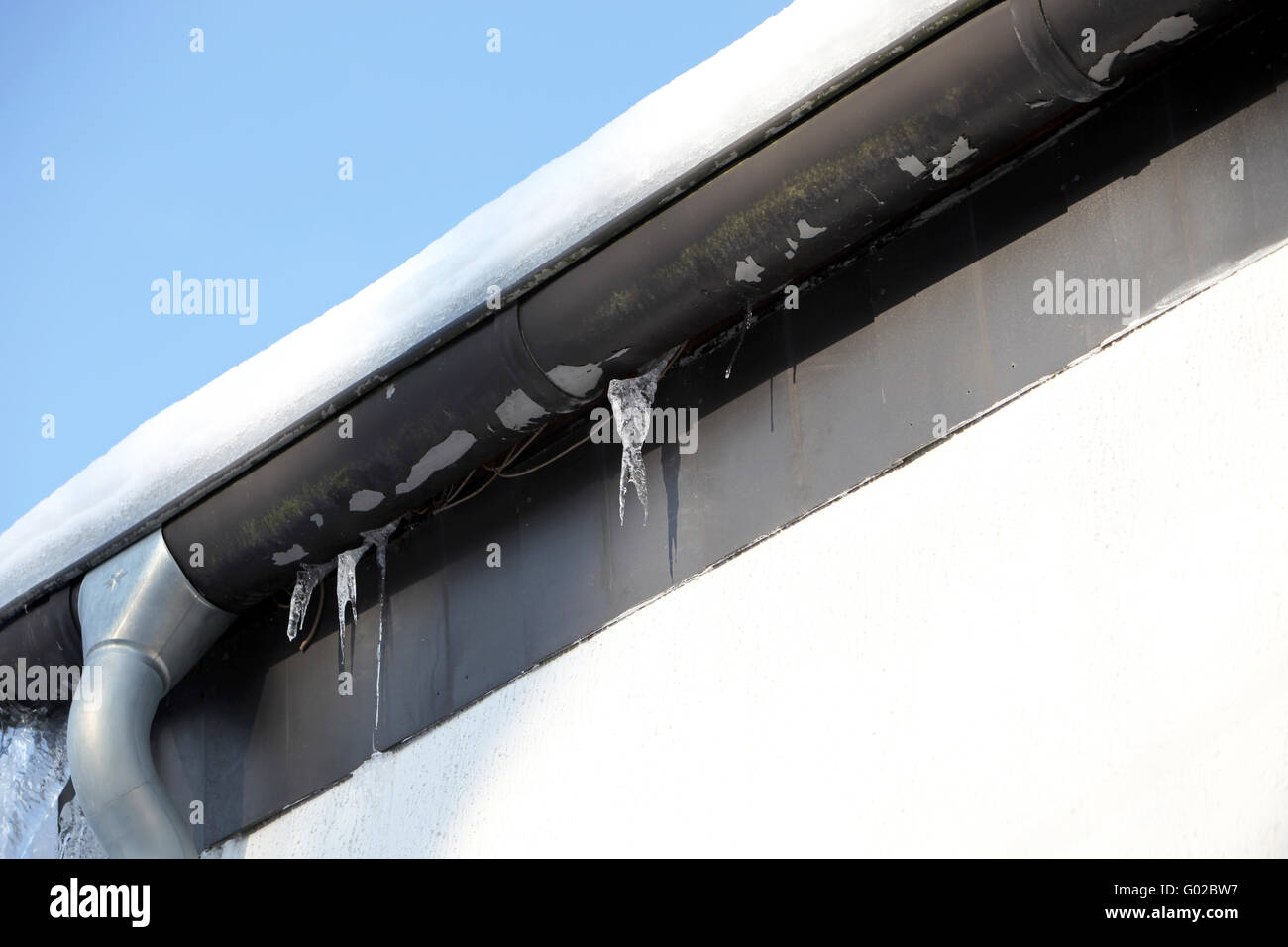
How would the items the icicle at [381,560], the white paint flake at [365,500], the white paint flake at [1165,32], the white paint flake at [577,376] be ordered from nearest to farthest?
1. the white paint flake at [1165,32]
2. the white paint flake at [577,376]
3. the white paint flake at [365,500]
4. the icicle at [381,560]

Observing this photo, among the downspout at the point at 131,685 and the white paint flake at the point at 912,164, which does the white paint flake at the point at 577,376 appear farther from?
the downspout at the point at 131,685

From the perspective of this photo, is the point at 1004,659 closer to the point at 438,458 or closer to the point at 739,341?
the point at 739,341

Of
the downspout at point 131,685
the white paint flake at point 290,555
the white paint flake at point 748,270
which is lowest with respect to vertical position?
the downspout at point 131,685

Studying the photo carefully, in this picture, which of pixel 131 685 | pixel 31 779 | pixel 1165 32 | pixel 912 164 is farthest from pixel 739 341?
pixel 31 779

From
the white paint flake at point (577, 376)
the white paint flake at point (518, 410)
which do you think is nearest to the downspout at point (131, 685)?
the white paint flake at point (518, 410)

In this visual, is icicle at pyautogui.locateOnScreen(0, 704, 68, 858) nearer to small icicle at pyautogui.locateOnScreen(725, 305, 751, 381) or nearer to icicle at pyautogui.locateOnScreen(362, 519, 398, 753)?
icicle at pyautogui.locateOnScreen(362, 519, 398, 753)

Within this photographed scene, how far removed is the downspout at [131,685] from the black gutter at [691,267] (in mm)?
82

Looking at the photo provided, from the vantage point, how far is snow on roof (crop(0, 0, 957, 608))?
3.03m

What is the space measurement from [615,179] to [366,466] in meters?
0.88

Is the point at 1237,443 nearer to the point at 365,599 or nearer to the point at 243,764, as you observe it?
the point at 365,599

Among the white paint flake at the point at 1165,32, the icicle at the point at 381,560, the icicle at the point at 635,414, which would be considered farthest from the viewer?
the icicle at the point at 381,560

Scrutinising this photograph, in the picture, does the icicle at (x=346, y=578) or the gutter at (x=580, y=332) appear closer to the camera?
the gutter at (x=580, y=332)

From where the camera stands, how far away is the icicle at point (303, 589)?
389 cm
